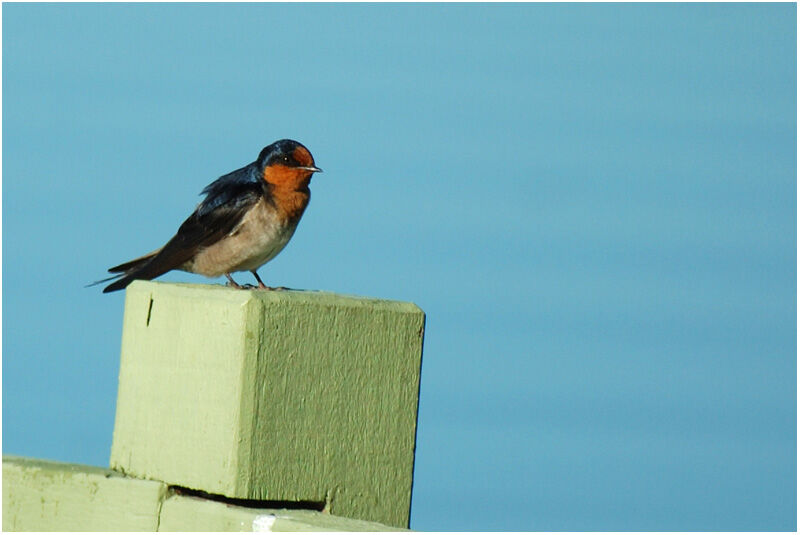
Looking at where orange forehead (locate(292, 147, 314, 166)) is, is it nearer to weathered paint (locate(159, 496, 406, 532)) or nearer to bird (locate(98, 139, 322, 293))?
bird (locate(98, 139, 322, 293))

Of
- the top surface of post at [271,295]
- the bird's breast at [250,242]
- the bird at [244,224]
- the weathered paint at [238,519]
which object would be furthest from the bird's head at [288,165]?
the weathered paint at [238,519]

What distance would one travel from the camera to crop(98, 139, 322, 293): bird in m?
4.43

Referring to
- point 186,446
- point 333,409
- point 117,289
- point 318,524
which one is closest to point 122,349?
point 186,446

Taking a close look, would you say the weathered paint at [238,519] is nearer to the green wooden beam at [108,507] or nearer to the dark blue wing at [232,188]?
the green wooden beam at [108,507]

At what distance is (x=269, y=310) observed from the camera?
6.16 ft

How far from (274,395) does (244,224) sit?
2591 mm

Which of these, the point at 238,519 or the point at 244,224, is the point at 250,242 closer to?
the point at 244,224

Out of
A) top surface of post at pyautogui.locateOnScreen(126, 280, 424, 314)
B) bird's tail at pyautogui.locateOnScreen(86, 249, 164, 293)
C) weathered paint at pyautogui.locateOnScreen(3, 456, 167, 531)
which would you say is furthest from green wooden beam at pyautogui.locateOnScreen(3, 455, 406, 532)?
bird's tail at pyautogui.locateOnScreen(86, 249, 164, 293)

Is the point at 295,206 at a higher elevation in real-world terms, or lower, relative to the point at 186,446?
higher

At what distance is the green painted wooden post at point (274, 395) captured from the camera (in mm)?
1885

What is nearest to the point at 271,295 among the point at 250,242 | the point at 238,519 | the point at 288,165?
the point at 238,519

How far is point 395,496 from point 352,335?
1.01ft

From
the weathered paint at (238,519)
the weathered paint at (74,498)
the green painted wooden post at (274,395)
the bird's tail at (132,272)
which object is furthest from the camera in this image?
the bird's tail at (132,272)

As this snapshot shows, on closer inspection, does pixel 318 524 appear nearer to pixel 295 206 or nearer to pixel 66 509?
pixel 66 509
